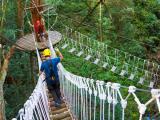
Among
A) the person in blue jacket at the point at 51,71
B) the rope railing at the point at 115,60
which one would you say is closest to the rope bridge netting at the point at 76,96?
the person in blue jacket at the point at 51,71

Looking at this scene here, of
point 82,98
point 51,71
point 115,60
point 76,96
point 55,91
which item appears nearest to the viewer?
point 82,98

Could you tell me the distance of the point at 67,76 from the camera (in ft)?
17.2

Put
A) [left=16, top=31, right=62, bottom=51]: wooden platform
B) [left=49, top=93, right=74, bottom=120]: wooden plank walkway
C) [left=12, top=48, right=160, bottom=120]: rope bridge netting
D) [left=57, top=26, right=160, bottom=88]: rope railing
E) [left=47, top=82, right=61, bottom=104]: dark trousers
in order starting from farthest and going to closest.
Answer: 1. [left=57, top=26, right=160, bottom=88]: rope railing
2. [left=16, top=31, right=62, bottom=51]: wooden platform
3. [left=47, top=82, right=61, bottom=104]: dark trousers
4. [left=49, top=93, right=74, bottom=120]: wooden plank walkway
5. [left=12, top=48, right=160, bottom=120]: rope bridge netting

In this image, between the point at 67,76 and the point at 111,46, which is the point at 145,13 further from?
the point at 67,76

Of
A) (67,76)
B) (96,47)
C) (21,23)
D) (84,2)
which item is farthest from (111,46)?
(67,76)

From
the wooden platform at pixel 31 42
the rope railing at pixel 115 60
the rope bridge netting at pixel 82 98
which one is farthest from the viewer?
the rope railing at pixel 115 60

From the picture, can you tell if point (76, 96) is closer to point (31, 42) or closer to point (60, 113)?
point (60, 113)

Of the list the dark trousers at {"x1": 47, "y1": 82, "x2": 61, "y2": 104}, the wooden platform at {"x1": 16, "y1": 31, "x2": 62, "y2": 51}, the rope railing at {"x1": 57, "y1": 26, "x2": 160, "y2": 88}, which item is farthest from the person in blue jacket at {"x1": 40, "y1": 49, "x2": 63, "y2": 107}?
the rope railing at {"x1": 57, "y1": 26, "x2": 160, "y2": 88}

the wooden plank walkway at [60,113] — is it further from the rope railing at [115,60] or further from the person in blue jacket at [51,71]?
the rope railing at [115,60]

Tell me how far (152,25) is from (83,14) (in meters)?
2.47

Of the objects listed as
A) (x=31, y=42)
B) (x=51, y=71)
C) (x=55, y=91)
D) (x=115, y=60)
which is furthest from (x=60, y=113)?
(x=115, y=60)

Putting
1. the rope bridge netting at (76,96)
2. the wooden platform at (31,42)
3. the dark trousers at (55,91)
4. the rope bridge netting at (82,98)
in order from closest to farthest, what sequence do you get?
the rope bridge netting at (82,98)
the rope bridge netting at (76,96)
the dark trousers at (55,91)
the wooden platform at (31,42)

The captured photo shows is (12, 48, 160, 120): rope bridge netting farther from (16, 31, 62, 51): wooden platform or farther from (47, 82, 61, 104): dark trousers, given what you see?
(16, 31, 62, 51): wooden platform

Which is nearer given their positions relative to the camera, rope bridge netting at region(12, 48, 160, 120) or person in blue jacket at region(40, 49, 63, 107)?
rope bridge netting at region(12, 48, 160, 120)
